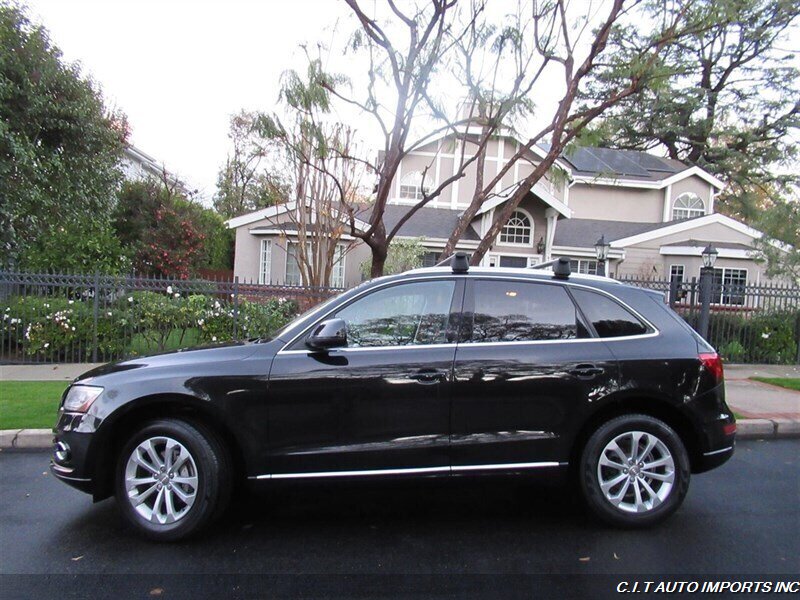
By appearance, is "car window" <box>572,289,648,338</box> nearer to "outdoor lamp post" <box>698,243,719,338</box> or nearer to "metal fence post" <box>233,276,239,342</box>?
"metal fence post" <box>233,276,239,342</box>

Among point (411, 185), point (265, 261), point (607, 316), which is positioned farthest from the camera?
point (411, 185)

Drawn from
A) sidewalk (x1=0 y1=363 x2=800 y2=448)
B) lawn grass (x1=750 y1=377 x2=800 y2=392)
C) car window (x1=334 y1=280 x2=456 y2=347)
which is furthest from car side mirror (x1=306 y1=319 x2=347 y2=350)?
lawn grass (x1=750 y1=377 x2=800 y2=392)

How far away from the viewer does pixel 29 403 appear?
6.77 m

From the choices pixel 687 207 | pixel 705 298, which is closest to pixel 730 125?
pixel 687 207

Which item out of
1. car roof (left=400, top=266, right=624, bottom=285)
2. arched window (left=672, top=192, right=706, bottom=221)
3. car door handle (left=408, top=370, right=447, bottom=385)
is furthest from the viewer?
arched window (left=672, top=192, right=706, bottom=221)

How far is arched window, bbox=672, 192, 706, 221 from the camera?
2439 cm

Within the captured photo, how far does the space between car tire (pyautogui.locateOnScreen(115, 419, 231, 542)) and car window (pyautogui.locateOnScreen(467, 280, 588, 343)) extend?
1.89 m

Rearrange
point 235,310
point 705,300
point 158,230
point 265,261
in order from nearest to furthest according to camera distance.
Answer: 1. point 235,310
2. point 705,300
3. point 158,230
4. point 265,261

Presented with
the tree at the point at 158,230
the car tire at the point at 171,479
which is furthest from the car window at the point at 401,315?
the tree at the point at 158,230

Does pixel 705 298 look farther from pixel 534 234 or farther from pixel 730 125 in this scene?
pixel 730 125

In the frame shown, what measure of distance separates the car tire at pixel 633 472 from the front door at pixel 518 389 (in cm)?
24

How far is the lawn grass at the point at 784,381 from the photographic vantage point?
882 cm

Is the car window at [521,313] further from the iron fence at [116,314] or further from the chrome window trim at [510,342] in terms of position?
the iron fence at [116,314]

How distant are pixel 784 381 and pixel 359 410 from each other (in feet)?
28.1
